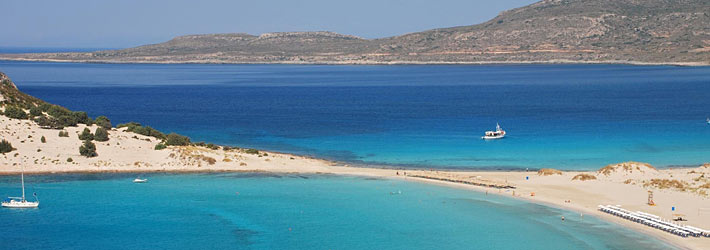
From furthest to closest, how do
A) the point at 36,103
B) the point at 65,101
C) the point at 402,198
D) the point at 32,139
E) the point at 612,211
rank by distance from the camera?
the point at 65,101, the point at 36,103, the point at 32,139, the point at 402,198, the point at 612,211

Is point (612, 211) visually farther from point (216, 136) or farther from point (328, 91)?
point (328, 91)

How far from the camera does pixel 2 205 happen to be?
45938 millimetres

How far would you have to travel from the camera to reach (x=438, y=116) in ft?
330

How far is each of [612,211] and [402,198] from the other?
40.7 feet

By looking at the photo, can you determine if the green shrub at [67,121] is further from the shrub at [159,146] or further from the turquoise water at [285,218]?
the turquoise water at [285,218]

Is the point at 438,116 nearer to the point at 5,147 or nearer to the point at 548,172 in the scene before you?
the point at 548,172

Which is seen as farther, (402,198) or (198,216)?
(402,198)

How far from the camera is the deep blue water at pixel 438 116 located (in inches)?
2653

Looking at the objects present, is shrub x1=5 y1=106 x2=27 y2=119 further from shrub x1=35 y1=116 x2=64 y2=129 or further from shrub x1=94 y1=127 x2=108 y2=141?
shrub x1=94 y1=127 x2=108 y2=141

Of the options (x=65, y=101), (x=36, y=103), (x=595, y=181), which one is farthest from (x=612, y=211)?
(x=65, y=101)

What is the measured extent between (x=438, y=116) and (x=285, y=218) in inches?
2311

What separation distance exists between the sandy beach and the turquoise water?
2.41 meters

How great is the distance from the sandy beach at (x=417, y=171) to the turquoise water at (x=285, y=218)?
2414mm

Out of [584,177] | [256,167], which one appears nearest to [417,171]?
[584,177]
